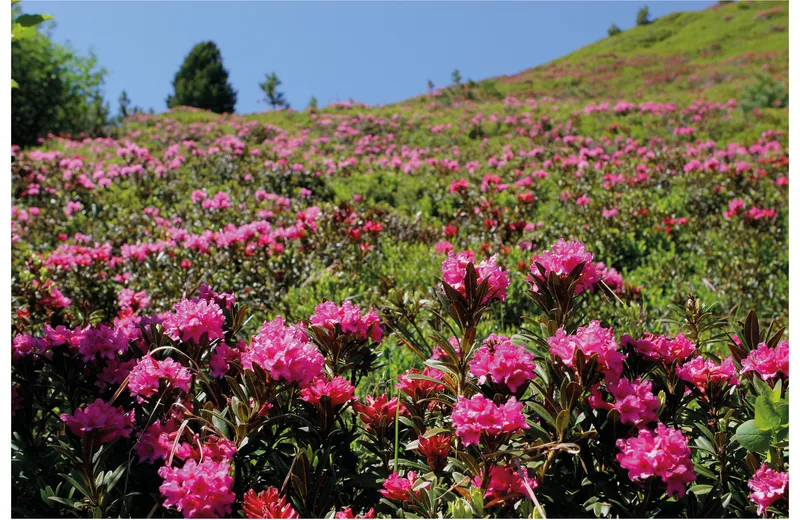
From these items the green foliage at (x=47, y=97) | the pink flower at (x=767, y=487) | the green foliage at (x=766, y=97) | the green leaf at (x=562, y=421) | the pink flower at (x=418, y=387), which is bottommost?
the pink flower at (x=767, y=487)

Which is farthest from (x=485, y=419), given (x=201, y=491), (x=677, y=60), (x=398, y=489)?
(x=677, y=60)

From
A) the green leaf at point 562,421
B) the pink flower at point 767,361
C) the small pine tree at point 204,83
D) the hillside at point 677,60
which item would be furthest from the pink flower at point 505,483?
the small pine tree at point 204,83

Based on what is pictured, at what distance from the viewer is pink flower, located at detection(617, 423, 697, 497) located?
4.23 feet

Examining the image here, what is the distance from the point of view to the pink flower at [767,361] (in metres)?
1.60

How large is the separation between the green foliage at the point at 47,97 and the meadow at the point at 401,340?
10736 mm

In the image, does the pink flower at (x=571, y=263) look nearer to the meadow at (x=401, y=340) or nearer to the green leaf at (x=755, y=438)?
the meadow at (x=401, y=340)

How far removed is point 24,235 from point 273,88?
141 ft

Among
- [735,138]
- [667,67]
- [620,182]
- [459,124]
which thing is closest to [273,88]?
[667,67]

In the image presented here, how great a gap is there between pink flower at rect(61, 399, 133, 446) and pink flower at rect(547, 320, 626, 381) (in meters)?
1.24

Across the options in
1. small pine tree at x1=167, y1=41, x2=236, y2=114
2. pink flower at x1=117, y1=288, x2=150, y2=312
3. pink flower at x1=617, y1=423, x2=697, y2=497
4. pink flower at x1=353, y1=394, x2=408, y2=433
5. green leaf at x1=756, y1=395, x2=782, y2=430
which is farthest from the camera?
small pine tree at x1=167, y1=41, x2=236, y2=114

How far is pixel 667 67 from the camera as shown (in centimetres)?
3291

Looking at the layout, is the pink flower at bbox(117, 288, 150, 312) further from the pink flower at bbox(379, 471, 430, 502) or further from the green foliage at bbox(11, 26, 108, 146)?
the green foliage at bbox(11, 26, 108, 146)

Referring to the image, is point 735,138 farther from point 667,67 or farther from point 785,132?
point 667,67

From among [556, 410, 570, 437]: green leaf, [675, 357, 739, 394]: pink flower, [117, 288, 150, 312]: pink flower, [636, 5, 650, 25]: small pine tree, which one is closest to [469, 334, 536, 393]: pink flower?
[556, 410, 570, 437]: green leaf
